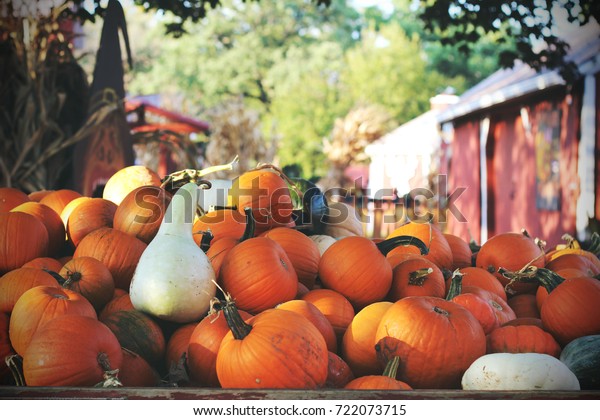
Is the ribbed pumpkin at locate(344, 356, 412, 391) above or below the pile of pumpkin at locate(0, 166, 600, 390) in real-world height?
below

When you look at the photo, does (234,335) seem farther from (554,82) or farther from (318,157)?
(318,157)

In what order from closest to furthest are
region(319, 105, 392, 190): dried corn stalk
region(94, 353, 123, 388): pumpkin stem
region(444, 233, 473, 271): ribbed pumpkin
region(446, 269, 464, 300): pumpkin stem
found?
region(94, 353, 123, 388): pumpkin stem, region(446, 269, 464, 300): pumpkin stem, region(444, 233, 473, 271): ribbed pumpkin, region(319, 105, 392, 190): dried corn stalk

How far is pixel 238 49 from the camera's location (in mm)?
38594

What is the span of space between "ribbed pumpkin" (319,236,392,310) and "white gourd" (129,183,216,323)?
1.84ft

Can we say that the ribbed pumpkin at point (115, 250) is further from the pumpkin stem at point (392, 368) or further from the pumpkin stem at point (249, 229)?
the pumpkin stem at point (392, 368)

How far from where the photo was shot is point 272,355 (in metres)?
1.96

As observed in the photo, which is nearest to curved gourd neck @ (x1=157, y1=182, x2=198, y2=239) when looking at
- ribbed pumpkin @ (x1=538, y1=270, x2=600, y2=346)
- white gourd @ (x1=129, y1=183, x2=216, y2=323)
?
white gourd @ (x1=129, y1=183, x2=216, y2=323)

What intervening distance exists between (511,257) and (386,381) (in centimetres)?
139

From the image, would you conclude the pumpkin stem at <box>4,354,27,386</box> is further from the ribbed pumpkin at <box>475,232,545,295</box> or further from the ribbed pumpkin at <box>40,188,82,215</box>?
the ribbed pumpkin at <box>475,232,545,295</box>

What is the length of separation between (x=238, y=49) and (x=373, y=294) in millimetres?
37618

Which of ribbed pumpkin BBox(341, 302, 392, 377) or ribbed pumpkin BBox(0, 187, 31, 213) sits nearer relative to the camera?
ribbed pumpkin BBox(341, 302, 392, 377)

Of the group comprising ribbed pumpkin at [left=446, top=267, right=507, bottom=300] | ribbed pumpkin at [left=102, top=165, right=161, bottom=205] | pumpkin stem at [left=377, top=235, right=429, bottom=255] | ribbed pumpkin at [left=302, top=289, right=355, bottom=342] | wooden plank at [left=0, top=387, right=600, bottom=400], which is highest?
ribbed pumpkin at [left=102, top=165, right=161, bottom=205]

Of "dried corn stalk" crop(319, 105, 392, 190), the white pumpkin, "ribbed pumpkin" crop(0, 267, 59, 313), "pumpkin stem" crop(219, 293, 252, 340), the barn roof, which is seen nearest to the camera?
the white pumpkin

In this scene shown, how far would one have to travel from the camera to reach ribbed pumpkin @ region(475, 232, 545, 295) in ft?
9.89
